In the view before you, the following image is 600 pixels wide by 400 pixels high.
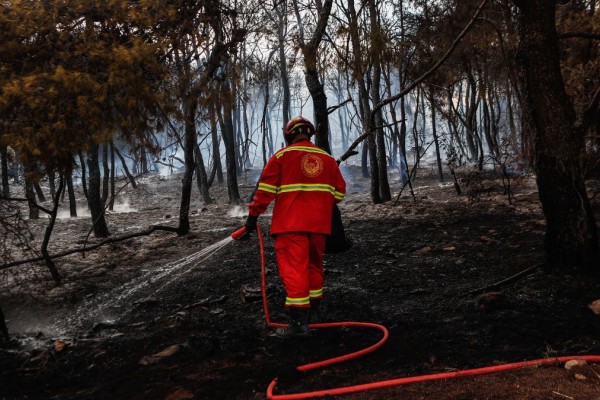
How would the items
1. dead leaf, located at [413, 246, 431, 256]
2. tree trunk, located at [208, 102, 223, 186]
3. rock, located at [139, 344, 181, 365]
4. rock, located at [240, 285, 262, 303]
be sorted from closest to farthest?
rock, located at [139, 344, 181, 365] < rock, located at [240, 285, 262, 303] < dead leaf, located at [413, 246, 431, 256] < tree trunk, located at [208, 102, 223, 186]

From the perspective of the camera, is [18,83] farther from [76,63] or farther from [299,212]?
[299,212]

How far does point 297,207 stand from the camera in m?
3.89

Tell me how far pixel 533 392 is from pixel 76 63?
4.39m

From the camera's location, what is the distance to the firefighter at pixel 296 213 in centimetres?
384

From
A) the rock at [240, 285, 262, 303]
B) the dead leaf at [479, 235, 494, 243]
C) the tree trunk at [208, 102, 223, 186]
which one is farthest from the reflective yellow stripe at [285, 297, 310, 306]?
the dead leaf at [479, 235, 494, 243]

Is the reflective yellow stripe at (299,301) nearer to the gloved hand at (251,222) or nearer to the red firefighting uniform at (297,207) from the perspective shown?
the red firefighting uniform at (297,207)

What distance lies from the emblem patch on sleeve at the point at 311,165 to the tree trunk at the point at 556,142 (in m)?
2.07

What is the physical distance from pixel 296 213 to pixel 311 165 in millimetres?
455

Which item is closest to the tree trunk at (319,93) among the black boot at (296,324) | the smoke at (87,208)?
the black boot at (296,324)

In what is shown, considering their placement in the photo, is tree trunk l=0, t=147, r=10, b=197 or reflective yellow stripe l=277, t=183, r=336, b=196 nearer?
reflective yellow stripe l=277, t=183, r=336, b=196

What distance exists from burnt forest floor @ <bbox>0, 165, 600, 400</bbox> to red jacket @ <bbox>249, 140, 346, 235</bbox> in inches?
40.0

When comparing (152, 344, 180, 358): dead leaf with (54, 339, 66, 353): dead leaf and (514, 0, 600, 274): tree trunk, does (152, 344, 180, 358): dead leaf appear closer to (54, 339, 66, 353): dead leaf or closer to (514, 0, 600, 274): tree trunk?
(54, 339, 66, 353): dead leaf

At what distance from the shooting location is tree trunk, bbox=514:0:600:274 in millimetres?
4109

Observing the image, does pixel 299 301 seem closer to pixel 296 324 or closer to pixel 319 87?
pixel 296 324
